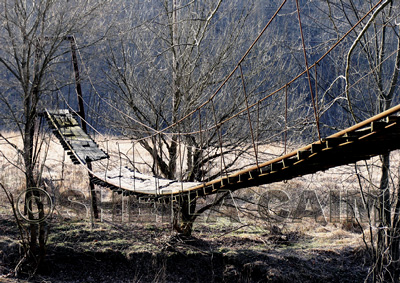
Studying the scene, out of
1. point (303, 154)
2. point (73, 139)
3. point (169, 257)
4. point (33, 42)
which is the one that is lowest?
point (169, 257)

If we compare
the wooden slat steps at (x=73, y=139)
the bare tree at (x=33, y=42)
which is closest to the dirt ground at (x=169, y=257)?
the bare tree at (x=33, y=42)

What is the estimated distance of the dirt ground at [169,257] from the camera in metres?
5.95

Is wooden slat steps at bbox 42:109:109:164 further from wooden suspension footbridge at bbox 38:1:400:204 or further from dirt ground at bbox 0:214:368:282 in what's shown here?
dirt ground at bbox 0:214:368:282

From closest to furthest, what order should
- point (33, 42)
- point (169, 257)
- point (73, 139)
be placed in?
point (33, 42) < point (73, 139) < point (169, 257)

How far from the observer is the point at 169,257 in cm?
626

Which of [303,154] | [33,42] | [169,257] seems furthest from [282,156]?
[169,257]

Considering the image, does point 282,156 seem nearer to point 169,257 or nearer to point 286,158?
point 286,158

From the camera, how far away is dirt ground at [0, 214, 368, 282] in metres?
5.95

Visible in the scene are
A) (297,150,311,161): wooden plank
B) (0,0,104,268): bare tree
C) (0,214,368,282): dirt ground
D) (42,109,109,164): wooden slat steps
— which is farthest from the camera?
(0,214,368,282): dirt ground

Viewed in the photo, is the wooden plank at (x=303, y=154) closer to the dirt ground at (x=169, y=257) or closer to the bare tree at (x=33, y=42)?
the bare tree at (x=33, y=42)

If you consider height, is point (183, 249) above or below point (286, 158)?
below

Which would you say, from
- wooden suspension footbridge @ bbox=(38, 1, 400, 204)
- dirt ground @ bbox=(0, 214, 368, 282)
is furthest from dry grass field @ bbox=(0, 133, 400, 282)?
wooden suspension footbridge @ bbox=(38, 1, 400, 204)

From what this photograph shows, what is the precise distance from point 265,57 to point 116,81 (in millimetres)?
2400

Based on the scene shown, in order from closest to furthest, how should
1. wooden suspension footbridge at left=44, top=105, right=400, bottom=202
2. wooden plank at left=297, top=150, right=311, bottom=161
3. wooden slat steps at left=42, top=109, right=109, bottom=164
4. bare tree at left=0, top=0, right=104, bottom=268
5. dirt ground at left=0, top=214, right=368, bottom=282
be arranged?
wooden suspension footbridge at left=44, top=105, right=400, bottom=202
wooden plank at left=297, top=150, right=311, bottom=161
bare tree at left=0, top=0, right=104, bottom=268
wooden slat steps at left=42, top=109, right=109, bottom=164
dirt ground at left=0, top=214, right=368, bottom=282
